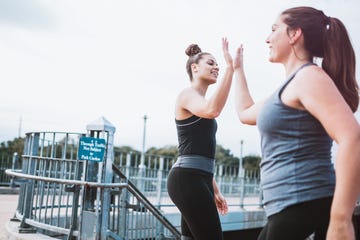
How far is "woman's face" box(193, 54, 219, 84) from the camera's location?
11.8 ft

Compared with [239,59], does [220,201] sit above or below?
below

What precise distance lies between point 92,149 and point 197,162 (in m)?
2.35

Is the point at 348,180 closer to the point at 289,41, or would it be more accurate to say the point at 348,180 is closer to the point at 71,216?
Result: the point at 289,41

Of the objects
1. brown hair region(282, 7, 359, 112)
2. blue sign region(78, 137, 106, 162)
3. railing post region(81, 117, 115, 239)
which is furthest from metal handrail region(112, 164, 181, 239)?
brown hair region(282, 7, 359, 112)

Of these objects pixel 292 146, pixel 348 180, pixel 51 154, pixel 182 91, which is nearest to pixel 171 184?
pixel 182 91

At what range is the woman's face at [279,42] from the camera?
194cm

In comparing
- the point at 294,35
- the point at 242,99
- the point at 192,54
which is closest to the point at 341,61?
the point at 294,35

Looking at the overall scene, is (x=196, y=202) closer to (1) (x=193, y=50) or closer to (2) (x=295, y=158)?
(1) (x=193, y=50)

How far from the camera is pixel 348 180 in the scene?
59.6 inches

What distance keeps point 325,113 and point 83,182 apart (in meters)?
4.01

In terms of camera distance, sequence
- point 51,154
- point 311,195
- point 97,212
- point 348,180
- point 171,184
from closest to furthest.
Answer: point 348,180
point 311,195
point 171,184
point 97,212
point 51,154

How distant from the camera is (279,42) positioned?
6.43ft

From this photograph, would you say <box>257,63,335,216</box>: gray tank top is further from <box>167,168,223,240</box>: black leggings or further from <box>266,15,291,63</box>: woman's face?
<box>167,168,223,240</box>: black leggings

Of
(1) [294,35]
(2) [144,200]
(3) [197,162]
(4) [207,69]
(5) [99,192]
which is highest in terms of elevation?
(4) [207,69]
